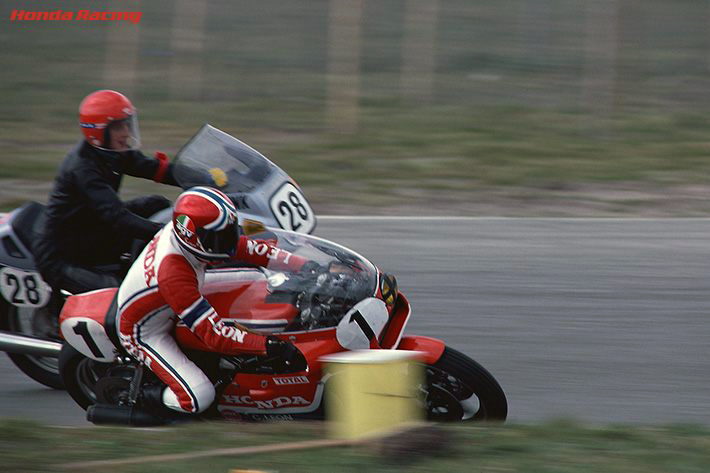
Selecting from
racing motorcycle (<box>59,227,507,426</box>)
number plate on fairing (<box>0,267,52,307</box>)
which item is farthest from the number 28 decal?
number plate on fairing (<box>0,267,52,307</box>)

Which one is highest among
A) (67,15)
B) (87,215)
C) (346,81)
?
(67,15)

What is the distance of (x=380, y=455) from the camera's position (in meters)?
4.39

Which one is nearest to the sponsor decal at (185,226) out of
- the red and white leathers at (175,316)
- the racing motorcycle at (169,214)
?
the red and white leathers at (175,316)

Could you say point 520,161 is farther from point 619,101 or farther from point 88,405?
point 88,405

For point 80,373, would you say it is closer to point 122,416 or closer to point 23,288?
point 122,416

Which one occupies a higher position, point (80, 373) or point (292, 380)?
point (292, 380)

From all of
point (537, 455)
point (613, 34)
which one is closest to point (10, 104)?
point (613, 34)

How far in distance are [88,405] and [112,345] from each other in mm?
505

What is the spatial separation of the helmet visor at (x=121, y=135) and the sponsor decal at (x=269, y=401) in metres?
1.59

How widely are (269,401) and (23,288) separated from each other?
177cm

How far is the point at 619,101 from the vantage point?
13.7 meters

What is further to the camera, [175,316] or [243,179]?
[243,179]

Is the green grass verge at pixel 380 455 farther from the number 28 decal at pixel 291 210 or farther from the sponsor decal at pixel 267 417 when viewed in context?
the number 28 decal at pixel 291 210

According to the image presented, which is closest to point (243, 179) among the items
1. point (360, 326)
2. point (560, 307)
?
point (360, 326)
